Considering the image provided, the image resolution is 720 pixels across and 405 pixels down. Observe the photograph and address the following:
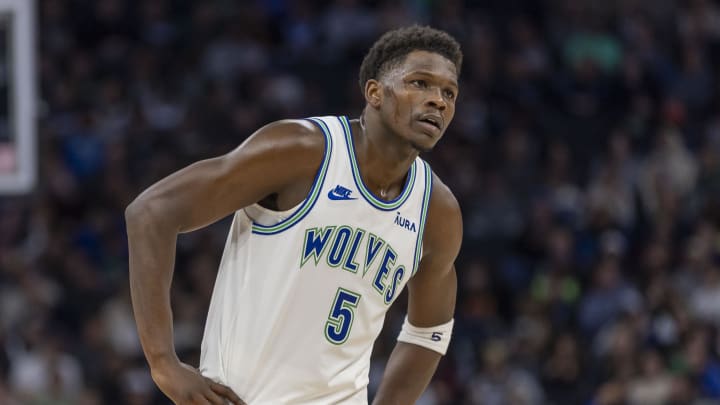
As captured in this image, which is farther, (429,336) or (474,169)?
(474,169)

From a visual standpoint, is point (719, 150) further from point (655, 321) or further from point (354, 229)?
point (354, 229)

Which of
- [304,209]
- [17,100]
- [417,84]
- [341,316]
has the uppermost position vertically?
[417,84]

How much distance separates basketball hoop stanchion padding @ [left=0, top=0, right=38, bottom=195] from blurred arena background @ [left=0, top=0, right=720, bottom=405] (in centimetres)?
2

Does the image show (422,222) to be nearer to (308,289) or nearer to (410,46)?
(308,289)

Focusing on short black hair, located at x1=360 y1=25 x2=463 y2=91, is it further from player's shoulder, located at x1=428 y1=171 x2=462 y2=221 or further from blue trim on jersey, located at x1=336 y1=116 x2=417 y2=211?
player's shoulder, located at x1=428 y1=171 x2=462 y2=221

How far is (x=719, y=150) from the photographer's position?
41.1 feet

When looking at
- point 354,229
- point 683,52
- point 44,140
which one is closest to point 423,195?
point 354,229

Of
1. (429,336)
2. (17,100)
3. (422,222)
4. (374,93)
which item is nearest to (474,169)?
(17,100)

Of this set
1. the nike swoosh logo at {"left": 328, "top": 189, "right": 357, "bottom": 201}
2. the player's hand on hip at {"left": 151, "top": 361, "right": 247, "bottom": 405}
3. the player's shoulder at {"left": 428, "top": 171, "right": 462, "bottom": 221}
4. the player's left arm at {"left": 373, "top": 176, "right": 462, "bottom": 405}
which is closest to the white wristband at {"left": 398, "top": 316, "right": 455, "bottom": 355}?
the player's left arm at {"left": 373, "top": 176, "right": 462, "bottom": 405}

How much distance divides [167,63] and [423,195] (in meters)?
9.78

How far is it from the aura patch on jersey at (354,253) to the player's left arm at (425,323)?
11.9 inches

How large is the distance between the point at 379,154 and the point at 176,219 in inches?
31.5

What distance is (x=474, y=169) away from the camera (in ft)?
→ 41.5

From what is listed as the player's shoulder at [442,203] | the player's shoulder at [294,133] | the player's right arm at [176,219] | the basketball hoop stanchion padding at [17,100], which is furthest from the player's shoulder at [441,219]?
the basketball hoop stanchion padding at [17,100]
